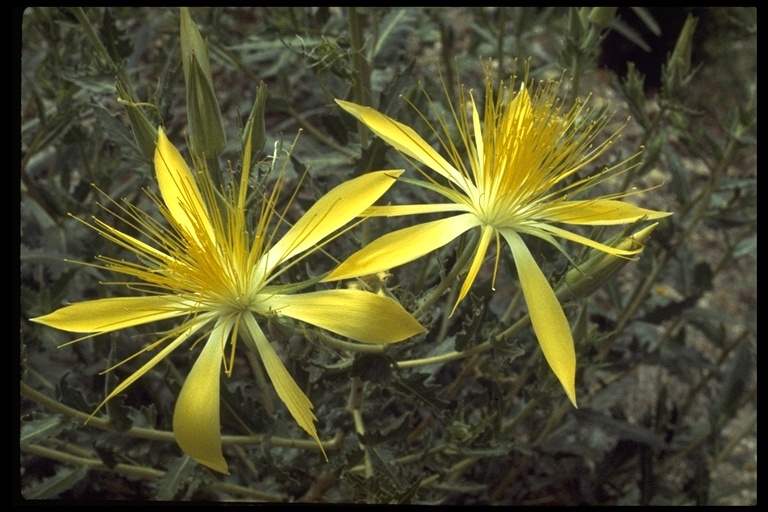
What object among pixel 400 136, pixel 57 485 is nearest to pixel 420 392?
pixel 400 136

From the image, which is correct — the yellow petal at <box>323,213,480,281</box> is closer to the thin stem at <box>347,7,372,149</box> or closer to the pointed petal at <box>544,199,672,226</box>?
→ the pointed petal at <box>544,199,672,226</box>

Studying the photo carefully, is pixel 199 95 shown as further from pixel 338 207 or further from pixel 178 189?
pixel 338 207

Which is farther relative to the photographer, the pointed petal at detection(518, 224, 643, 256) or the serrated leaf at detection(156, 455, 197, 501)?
the serrated leaf at detection(156, 455, 197, 501)

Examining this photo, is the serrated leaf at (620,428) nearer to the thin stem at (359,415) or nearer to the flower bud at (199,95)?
the thin stem at (359,415)

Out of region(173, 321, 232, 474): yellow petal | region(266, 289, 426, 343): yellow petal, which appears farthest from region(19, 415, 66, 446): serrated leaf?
region(266, 289, 426, 343): yellow petal

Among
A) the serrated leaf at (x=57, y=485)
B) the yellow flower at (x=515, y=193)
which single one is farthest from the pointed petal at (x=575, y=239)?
the serrated leaf at (x=57, y=485)
